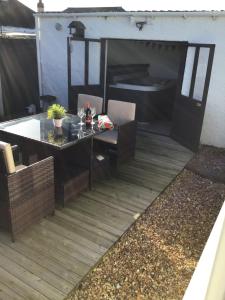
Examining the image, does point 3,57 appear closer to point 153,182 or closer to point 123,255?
point 153,182

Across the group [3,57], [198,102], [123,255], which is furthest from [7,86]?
[123,255]

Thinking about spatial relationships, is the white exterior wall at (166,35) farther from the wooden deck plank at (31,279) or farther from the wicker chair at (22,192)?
the wooden deck plank at (31,279)

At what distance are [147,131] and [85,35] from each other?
118 inches

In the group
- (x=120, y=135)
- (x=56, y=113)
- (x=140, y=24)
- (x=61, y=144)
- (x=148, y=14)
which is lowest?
(x=120, y=135)

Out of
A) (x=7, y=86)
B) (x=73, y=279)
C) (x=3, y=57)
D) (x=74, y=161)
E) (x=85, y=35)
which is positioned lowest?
(x=73, y=279)

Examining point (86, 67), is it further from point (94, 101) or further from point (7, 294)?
point (7, 294)

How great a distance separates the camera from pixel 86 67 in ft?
23.5

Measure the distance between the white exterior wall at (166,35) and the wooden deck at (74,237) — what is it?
178 cm

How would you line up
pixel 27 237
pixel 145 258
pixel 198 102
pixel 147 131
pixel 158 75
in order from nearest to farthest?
1. pixel 145 258
2. pixel 27 237
3. pixel 198 102
4. pixel 147 131
5. pixel 158 75

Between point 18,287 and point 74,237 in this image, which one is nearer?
point 18,287

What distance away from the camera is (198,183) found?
457cm

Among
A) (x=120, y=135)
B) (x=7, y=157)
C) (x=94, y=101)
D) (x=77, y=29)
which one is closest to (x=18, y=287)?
(x=7, y=157)

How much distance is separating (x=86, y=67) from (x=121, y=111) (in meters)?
2.59

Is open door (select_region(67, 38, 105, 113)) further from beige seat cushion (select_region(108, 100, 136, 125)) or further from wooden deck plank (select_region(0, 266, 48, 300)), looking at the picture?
wooden deck plank (select_region(0, 266, 48, 300))
